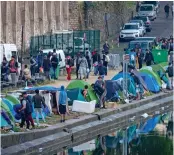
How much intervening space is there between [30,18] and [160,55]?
1278cm

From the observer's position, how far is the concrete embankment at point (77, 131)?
1190 inches

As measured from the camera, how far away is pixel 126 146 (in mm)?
34094

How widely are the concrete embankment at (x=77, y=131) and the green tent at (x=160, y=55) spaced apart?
1400 cm

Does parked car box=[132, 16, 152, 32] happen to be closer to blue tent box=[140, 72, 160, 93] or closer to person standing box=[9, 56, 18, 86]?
blue tent box=[140, 72, 160, 93]

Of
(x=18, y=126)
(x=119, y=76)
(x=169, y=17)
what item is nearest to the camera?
(x=18, y=126)

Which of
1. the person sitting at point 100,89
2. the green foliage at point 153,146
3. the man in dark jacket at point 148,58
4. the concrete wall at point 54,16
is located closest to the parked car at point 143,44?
the concrete wall at point 54,16

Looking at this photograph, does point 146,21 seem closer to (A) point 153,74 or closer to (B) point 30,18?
(B) point 30,18

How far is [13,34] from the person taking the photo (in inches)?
2507

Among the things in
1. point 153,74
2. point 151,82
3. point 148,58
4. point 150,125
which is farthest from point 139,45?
point 150,125

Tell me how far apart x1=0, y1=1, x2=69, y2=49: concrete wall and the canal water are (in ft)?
83.8

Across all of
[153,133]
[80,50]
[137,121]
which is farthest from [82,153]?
[80,50]

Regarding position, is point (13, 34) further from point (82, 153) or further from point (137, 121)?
point (82, 153)

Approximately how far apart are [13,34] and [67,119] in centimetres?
2940

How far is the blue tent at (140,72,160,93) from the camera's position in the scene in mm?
45219
